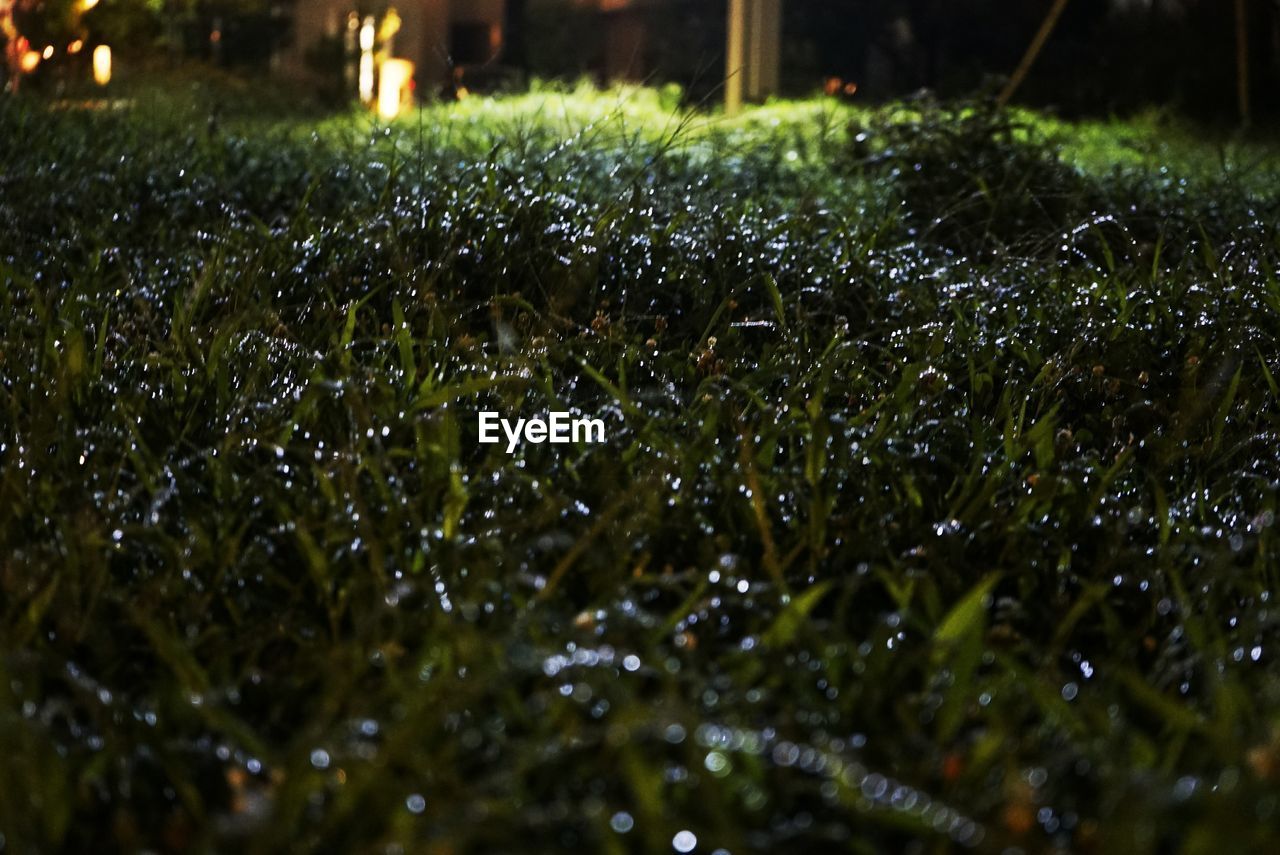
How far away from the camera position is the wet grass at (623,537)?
136cm

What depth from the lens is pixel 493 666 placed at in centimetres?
143

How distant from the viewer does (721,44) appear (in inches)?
523

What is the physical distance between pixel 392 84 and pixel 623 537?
967 cm

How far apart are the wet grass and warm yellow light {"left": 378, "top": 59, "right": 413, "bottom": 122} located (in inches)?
270

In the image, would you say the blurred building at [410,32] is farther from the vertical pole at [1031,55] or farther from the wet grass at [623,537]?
the wet grass at [623,537]

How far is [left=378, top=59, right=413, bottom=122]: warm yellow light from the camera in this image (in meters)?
10.5

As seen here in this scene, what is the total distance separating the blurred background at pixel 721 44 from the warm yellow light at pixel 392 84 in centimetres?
8

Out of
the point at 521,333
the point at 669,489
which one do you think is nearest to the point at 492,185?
the point at 521,333

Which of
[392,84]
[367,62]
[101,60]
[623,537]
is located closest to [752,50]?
[392,84]

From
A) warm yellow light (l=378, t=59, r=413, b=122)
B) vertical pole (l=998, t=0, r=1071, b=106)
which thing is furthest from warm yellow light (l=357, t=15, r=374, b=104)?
vertical pole (l=998, t=0, r=1071, b=106)

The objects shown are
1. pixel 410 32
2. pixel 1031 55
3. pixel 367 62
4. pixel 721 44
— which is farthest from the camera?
pixel 410 32

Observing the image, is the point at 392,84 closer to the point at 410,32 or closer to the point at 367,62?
the point at 367,62

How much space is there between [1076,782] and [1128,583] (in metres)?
0.59

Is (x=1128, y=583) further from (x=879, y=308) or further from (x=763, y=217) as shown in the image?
(x=763, y=217)
